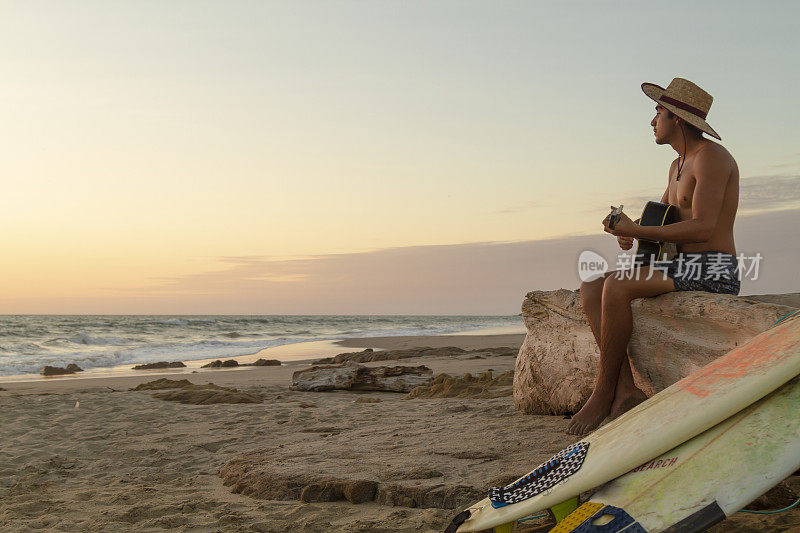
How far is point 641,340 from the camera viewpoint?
11.2ft

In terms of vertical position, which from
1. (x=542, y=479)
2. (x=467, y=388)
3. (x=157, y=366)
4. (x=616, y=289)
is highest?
(x=616, y=289)

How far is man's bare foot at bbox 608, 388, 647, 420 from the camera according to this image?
332 centimetres

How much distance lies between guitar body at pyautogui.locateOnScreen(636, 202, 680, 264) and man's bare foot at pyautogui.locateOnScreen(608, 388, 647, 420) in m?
0.73

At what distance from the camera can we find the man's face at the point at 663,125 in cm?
345

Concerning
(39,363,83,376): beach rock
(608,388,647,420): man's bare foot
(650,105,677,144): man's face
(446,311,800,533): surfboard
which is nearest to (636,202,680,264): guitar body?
(650,105,677,144): man's face

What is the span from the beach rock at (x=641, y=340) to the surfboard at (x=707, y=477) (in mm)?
1056

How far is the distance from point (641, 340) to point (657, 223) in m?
0.67

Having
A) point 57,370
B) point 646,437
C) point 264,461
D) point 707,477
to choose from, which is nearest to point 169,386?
point 264,461

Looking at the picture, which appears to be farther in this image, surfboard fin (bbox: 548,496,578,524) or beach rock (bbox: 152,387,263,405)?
beach rock (bbox: 152,387,263,405)

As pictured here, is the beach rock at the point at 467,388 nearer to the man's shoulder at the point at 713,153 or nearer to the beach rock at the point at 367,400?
the beach rock at the point at 367,400

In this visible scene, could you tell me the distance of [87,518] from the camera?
2.80 m

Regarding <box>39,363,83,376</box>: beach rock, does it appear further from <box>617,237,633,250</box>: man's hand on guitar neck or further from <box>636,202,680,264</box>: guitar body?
<box>636,202,680,264</box>: guitar body

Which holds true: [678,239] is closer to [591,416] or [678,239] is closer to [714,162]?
[714,162]

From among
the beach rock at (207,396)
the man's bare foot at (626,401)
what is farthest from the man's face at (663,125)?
the beach rock at (207,396)
